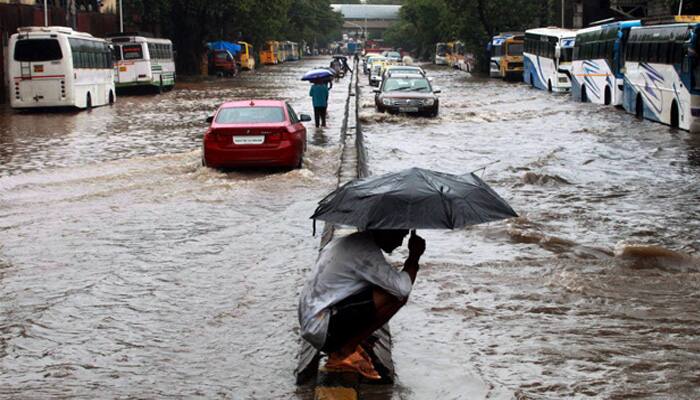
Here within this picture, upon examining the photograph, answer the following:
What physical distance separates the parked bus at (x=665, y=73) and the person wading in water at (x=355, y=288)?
19.2 metres

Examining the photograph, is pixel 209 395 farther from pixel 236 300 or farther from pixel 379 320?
pixel 236 300

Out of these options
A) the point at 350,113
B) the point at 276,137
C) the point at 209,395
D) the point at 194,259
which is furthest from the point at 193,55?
the point at 209,395

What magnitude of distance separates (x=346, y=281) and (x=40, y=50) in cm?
3113

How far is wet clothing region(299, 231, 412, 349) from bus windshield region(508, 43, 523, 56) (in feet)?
187

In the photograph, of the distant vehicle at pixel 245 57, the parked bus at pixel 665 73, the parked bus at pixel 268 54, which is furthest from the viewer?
the parked bus at pixel 268 54

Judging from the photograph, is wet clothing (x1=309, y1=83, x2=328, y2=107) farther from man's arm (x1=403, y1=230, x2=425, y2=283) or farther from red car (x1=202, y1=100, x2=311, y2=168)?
man's arm (x1=403, y1=230, x2=425, y2=283)

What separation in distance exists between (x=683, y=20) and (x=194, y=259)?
18287mm

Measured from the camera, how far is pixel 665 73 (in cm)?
2678

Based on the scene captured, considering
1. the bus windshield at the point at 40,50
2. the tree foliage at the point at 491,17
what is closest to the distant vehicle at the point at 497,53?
the tree foliage at the point at 491,17

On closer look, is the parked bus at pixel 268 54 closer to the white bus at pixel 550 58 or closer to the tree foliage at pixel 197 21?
the tree foliage at pixel 197 21

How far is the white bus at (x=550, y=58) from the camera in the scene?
4588cm

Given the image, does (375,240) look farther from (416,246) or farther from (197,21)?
(197,21)

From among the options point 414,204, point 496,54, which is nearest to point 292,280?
point 414,204

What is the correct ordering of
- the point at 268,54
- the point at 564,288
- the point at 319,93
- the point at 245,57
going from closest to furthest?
the point at 564,288 → the point at 319,93 → the point at 245,57 → the point at 268,54
